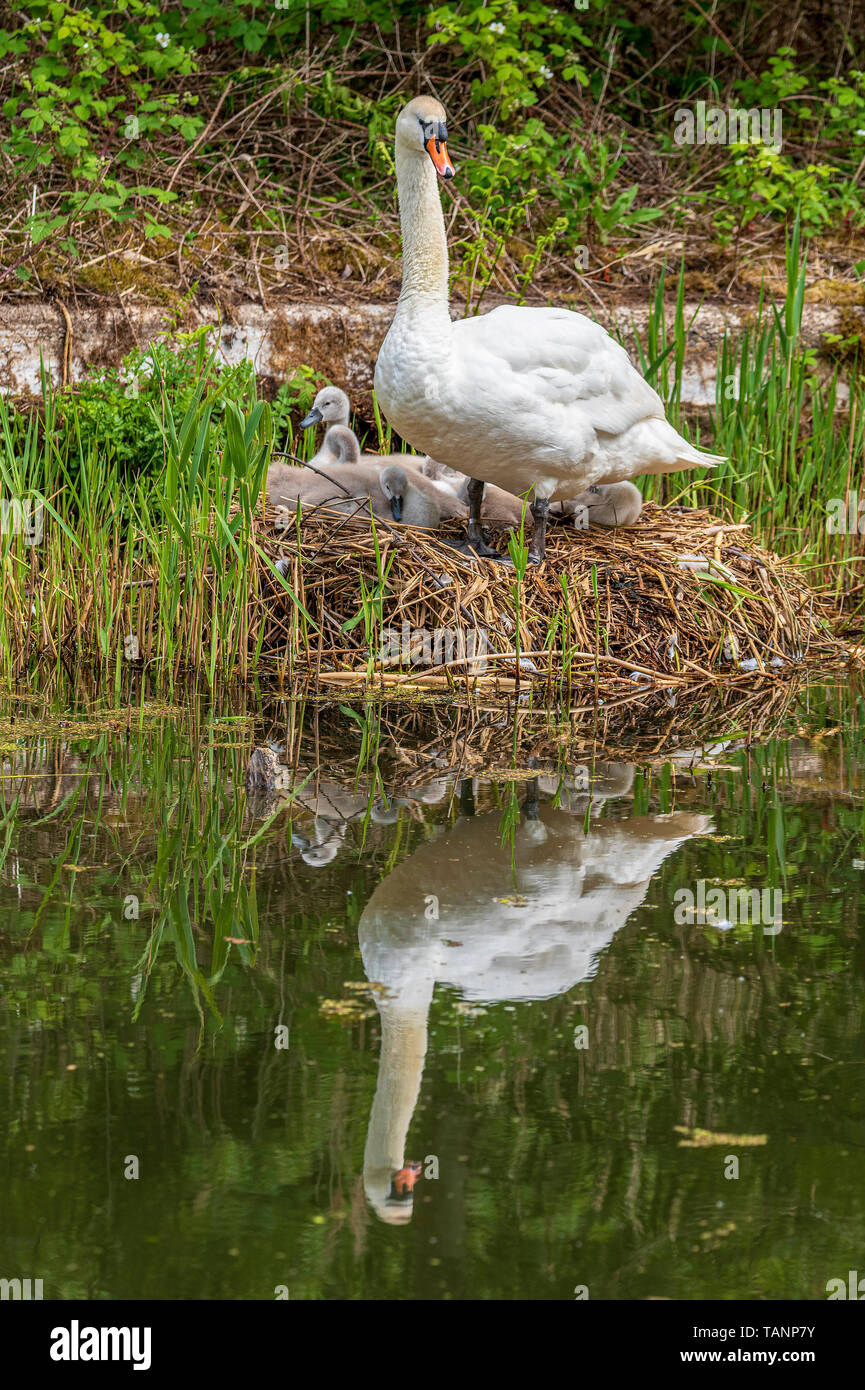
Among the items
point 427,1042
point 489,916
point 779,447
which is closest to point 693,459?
point 779,447

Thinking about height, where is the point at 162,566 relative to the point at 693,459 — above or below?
below

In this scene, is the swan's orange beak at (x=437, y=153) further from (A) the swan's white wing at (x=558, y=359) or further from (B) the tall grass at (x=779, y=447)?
(B) the tall grass at (x=779, y=447)

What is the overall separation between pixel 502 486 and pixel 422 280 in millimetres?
849

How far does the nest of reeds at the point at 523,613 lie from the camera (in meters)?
5.44

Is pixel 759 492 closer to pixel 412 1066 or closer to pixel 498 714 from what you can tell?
pixel 498 714

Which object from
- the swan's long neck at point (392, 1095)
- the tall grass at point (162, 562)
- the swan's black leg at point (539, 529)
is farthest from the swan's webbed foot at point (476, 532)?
the swan's long neck at point (392, 1095)

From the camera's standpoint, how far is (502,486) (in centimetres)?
580

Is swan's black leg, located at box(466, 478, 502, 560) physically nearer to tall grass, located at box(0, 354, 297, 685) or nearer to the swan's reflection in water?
tall grass, located at box(0, 354, 297, 685)

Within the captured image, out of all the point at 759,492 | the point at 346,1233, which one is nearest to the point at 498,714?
the point at 759,492

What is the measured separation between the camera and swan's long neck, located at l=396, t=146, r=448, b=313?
215 inches

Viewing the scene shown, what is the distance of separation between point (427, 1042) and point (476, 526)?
3.82 meters

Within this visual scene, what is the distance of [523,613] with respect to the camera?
5.56 m

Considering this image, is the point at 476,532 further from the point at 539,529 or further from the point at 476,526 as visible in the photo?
the point at 539,529

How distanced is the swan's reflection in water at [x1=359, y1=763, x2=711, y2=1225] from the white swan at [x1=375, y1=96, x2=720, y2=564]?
179cm
